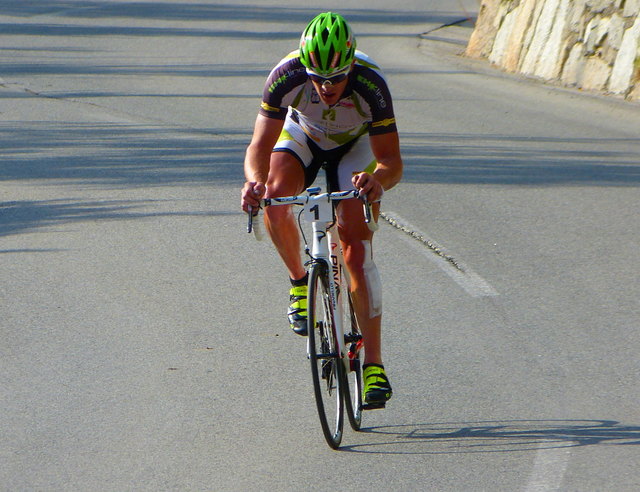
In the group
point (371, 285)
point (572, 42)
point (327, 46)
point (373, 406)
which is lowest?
point (373, 406)

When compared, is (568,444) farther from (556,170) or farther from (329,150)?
(556,170)

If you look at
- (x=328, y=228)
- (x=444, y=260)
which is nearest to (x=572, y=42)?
(x=444, y=260)

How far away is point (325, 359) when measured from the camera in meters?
5.21

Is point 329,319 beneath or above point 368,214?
beneath

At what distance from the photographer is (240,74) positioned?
17250mm

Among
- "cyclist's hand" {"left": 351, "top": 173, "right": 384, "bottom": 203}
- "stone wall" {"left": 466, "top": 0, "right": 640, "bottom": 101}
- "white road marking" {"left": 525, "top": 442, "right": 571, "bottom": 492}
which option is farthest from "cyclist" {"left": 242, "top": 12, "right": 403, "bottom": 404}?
"stone wall" {"left": 466, "top": 0, "right": 640, "bottom": 101}

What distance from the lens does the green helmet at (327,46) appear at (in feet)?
15.7

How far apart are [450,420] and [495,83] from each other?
480 inches

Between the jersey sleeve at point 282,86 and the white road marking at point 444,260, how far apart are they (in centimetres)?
272

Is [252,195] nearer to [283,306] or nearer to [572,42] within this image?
[283,306]

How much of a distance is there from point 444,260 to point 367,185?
3643 mm

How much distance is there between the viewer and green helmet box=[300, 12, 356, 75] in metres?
4.79

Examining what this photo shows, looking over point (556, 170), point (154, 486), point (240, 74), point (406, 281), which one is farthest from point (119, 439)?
point (240, 74)

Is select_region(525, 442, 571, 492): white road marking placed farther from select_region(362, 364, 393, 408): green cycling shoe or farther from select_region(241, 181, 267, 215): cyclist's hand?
select_region(241, 181, 267, 215): cyclist's hand
